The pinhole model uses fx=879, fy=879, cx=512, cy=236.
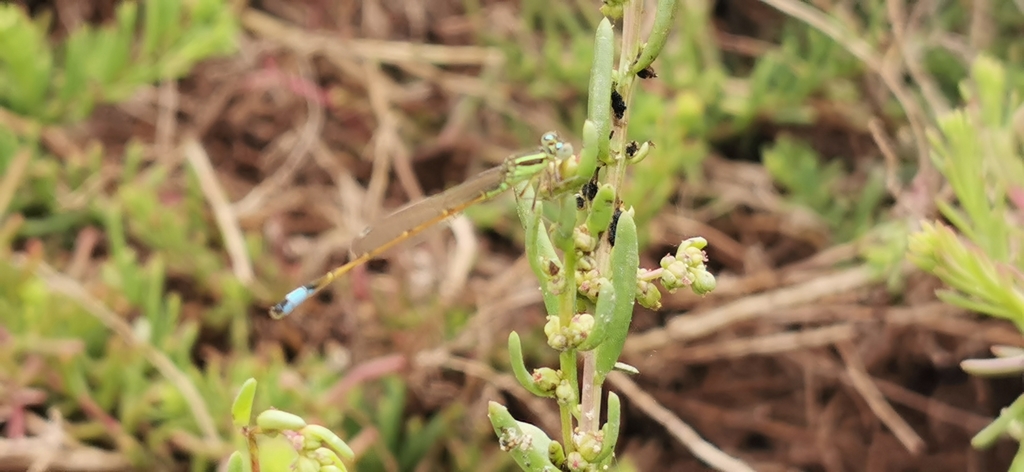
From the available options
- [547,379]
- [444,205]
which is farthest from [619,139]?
[444,205]

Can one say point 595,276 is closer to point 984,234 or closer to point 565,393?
point 565,393

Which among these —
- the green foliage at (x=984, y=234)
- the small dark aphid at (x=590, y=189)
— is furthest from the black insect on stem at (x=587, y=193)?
the green foliage at (x=984, y=234)

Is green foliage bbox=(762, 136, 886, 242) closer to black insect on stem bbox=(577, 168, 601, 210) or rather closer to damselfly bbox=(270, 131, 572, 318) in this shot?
damselfly bbox=(270, 131, 572, 318)

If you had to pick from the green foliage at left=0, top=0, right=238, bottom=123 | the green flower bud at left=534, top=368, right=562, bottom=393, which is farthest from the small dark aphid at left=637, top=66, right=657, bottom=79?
the green foliage at left=0, top=0, right=238, bottom=123

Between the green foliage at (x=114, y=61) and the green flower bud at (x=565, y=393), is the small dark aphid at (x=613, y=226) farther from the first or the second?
the green foliage at (x=114, y=61)

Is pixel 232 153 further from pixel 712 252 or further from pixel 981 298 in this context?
pixel 981 298

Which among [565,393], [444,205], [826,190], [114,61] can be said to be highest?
[114,61]

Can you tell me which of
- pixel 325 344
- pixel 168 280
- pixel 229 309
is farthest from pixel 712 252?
pixel 168 280
